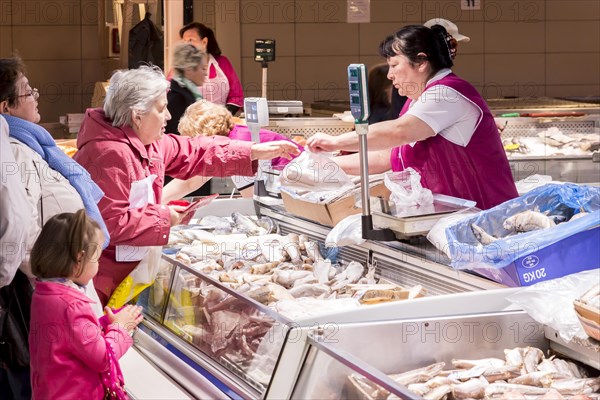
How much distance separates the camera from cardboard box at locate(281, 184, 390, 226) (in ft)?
11.8

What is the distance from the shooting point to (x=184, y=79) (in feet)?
22.3

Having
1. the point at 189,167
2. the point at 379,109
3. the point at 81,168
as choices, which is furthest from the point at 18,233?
the point at 379,109

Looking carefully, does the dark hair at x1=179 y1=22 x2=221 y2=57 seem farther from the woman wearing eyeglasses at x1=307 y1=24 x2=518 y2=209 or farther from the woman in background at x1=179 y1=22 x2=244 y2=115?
the woman wearing eyeglasses at x1=307 y1=24 x2=518 y2=209

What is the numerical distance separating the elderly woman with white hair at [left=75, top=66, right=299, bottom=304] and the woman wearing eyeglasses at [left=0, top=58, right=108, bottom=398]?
0.15 m

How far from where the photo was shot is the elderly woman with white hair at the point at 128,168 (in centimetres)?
354

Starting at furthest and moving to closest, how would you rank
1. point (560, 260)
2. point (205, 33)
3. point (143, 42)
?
point (143, 42), point (205, 33), point (560, 260)

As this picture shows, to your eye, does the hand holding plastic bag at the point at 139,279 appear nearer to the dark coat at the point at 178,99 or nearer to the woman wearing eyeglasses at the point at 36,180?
the woman wearing eyeglasses at the point at 36,180

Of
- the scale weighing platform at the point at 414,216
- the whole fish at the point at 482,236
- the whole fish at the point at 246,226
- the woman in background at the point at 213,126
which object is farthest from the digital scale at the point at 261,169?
the whole fish at the point at 482,236

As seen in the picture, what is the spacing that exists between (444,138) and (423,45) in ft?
1.37

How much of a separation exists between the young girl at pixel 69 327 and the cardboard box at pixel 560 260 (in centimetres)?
120

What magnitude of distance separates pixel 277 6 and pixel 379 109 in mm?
→ 4342

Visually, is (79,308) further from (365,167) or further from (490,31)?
(490,31)

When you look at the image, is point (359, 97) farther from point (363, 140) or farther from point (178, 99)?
point (178, 99)

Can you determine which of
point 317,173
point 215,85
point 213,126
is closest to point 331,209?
point 317,173
